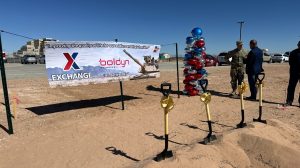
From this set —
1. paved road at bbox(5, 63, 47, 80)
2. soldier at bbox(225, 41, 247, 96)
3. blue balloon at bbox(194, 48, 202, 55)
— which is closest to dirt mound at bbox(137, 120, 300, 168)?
soldier at bbox(225, 41, 247, 96)

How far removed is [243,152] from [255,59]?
518 cm

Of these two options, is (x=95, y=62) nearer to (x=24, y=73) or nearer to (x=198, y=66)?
(x=198, y=66)

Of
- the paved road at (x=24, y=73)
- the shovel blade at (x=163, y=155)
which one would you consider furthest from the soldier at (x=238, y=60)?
the paved road at (x=24, y=73)

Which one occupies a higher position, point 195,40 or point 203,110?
point 195,40

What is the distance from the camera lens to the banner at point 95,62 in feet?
24.7

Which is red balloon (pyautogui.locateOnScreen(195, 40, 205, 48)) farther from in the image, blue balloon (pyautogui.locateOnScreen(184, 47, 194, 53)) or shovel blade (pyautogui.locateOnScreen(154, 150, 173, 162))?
shovel blade (pyautogui.locateOnScreen(154, 150, 173, 162))

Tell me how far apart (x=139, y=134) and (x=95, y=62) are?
8.72 feet

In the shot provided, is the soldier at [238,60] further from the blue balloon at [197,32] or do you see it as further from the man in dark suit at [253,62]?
the blue balloon at [197,32]

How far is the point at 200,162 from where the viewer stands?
4809 mm

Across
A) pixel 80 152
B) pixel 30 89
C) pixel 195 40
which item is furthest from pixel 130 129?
pixel 30 89

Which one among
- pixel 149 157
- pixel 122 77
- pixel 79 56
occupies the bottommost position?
pixel 149 157

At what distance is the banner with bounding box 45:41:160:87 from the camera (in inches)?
297

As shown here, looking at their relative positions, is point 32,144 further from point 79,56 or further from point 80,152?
point 79,56

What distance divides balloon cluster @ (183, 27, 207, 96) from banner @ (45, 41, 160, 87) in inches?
65.7
